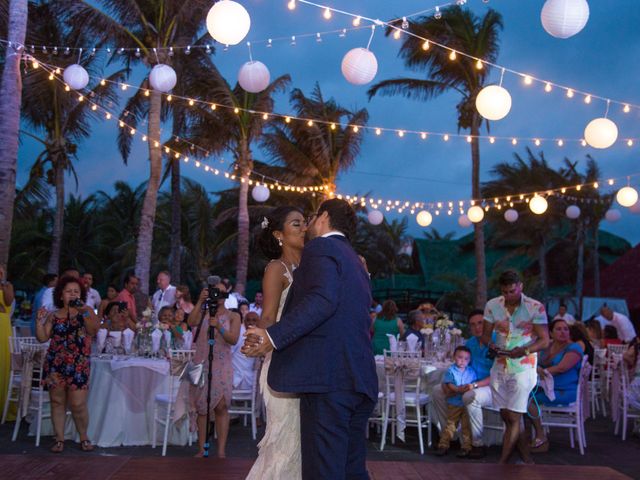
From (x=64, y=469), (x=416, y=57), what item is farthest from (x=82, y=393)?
(x=416, y=57)

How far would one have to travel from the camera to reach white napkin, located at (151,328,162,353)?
7.45 metres

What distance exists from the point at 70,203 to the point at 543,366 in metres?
26.8

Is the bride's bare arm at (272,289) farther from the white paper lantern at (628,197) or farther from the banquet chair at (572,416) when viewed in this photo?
the white paper lantern at (628,197)

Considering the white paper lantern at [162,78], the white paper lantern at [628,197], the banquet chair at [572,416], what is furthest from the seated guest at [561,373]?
the white paper lantern at [162,78]

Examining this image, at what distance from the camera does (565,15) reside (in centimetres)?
631

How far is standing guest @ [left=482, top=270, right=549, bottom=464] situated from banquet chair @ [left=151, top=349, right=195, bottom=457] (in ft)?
9.07

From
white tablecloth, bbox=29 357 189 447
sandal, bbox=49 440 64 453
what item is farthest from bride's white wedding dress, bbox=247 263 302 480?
white tablecloth, bbox=29 357 189 447

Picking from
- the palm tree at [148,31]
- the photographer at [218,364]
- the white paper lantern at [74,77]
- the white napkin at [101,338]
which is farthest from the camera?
the palm tree at [148,31]

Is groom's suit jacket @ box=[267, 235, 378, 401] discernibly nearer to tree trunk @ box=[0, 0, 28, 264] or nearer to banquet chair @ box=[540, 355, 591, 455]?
banquet chair @ box=[540, 355, 591, 455]

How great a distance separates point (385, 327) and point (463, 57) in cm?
1015

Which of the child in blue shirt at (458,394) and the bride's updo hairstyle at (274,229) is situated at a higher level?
the bride's updo hairstyle at (274,229)

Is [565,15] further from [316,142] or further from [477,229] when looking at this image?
[316,142]

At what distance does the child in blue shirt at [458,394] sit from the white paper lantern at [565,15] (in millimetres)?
3115

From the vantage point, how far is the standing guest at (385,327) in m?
9.22
